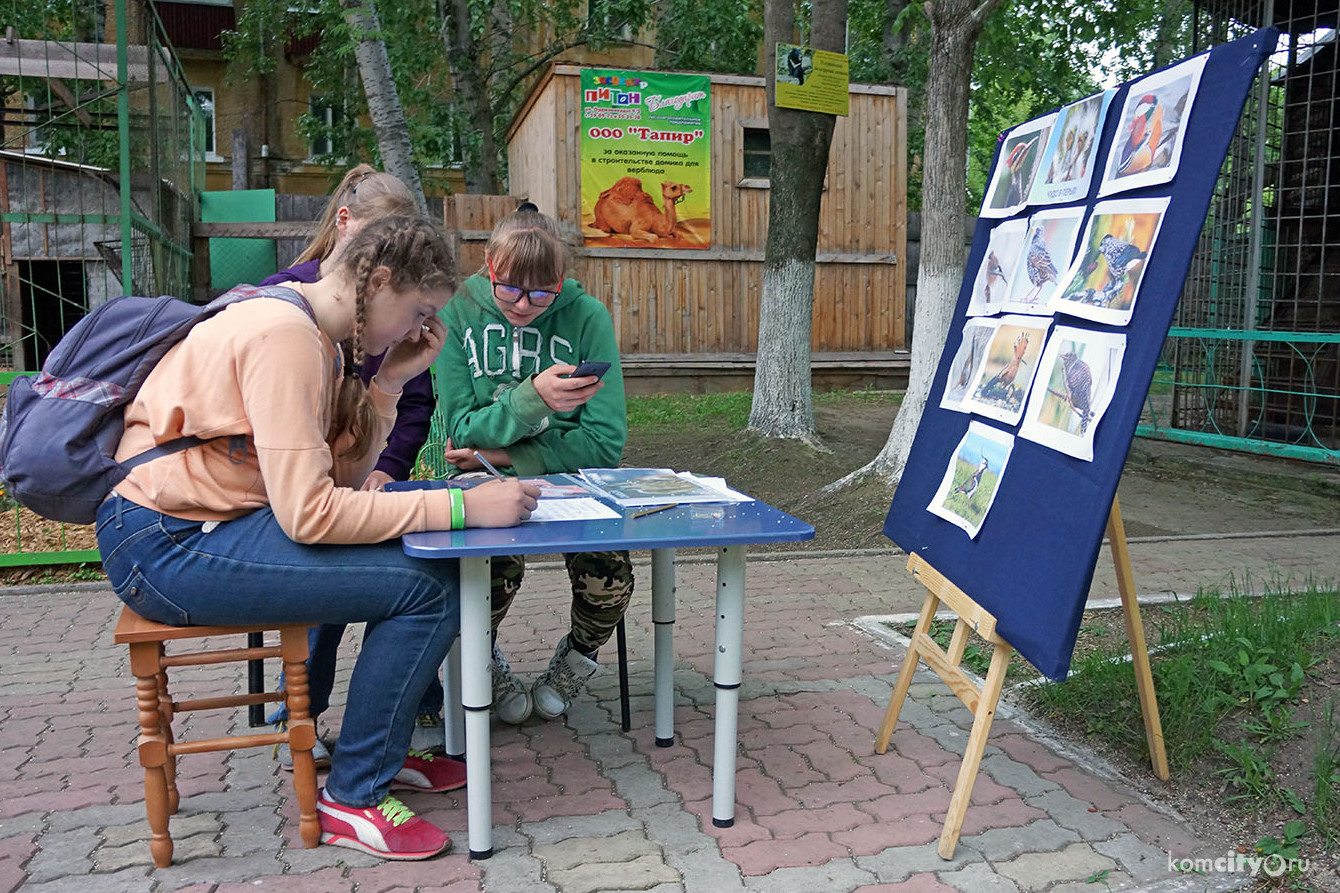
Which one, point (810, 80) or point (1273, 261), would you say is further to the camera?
point (1273, 261)

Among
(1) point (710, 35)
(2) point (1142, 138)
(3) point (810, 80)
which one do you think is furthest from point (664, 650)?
(1) point (710, 35)

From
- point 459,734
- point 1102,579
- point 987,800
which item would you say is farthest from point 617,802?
point 1102,579

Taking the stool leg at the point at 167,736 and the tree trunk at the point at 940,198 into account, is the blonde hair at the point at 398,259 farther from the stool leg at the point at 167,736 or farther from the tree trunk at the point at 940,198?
the tree trunk at the point at 940,198

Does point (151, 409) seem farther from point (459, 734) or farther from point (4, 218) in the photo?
point (4, 218)

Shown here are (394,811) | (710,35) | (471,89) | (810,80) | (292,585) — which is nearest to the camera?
(292,585)

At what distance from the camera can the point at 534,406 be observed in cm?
325

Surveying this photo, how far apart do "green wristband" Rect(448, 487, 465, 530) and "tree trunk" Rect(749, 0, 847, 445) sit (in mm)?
5930

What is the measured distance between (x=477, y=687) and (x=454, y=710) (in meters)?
0.79

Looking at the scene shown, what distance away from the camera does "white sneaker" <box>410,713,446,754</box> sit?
3414mm

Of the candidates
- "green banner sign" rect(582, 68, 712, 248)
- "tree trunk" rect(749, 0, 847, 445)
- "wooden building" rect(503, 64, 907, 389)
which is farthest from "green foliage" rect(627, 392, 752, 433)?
"green banner sign" rect(582, 68, 712, 248)

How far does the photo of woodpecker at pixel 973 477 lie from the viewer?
9.68ft

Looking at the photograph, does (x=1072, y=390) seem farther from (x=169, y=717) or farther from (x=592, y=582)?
(x=169, y=717)

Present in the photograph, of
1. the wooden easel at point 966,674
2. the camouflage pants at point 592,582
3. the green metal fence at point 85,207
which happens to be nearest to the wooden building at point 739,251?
the green metal fence at point 85,207

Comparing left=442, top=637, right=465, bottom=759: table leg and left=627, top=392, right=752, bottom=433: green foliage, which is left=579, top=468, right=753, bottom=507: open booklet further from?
left=627, top=392, right=752, bottom=433: green foliage
